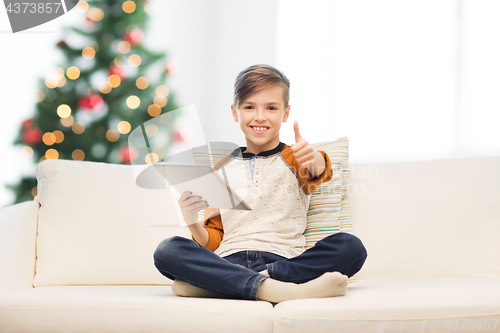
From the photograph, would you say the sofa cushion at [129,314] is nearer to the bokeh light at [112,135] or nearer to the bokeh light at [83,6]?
the bokeh light at [112,135]

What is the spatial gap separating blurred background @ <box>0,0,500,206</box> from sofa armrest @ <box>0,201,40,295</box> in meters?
0.80

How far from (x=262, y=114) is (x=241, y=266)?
0.45 m

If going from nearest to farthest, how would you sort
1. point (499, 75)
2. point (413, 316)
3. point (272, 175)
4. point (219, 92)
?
point (413, 316)
point (272, 175)
point (499, 75)
point (219, 92)

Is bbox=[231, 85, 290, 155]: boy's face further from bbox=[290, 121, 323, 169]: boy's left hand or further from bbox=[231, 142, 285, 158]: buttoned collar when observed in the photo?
bbox=[290, 121, 323, 169]: boy's left hand

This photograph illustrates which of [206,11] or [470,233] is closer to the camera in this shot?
[470,233]

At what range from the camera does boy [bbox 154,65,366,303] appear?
2.98ft

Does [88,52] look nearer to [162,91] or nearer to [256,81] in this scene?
[162,91]

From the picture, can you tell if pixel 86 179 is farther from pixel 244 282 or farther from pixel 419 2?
pixel 419 2

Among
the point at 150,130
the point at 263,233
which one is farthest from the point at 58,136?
the point at 263,233

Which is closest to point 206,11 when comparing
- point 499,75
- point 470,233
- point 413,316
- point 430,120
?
point 430,120

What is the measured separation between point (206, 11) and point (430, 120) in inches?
59.1

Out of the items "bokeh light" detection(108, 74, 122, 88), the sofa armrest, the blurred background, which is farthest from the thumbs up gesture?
"bokeh light" detection(108, 74, 122, 88)

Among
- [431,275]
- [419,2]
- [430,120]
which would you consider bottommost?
[431,275]

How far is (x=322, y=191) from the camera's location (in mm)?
1239
